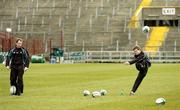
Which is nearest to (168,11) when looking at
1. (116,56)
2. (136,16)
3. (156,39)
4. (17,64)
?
(136,16)

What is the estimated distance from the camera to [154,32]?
Result: 77875mm

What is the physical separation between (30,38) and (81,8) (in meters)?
9.07

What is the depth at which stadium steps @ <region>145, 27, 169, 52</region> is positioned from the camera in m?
74.6

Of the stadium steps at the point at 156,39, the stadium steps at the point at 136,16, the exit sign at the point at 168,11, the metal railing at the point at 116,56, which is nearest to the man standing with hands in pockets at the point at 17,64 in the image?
the metal railing at the point at 116,56

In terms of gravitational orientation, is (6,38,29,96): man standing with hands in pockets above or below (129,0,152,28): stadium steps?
below

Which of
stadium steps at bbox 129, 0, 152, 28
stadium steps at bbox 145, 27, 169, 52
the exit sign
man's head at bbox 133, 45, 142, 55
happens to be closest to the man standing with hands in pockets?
man's head at bbox 133, 45, 142, 55

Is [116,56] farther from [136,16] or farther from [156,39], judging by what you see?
[136,16]

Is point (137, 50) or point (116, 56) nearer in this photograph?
point (137, 50)

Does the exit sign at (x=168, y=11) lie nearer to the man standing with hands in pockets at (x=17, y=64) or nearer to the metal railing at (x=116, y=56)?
the metal railing at (x=116, y=56)

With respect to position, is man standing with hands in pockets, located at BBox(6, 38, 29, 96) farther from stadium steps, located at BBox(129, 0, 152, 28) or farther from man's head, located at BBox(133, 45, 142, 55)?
stadium steps, located at BBox(129, 0, 152, 28)

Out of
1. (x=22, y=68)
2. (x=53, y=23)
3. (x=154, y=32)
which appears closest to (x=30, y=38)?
(x=53, y=23)

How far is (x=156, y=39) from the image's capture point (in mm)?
75750

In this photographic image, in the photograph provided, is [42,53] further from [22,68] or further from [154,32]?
[22,68]

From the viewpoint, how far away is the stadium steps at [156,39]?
245ft
